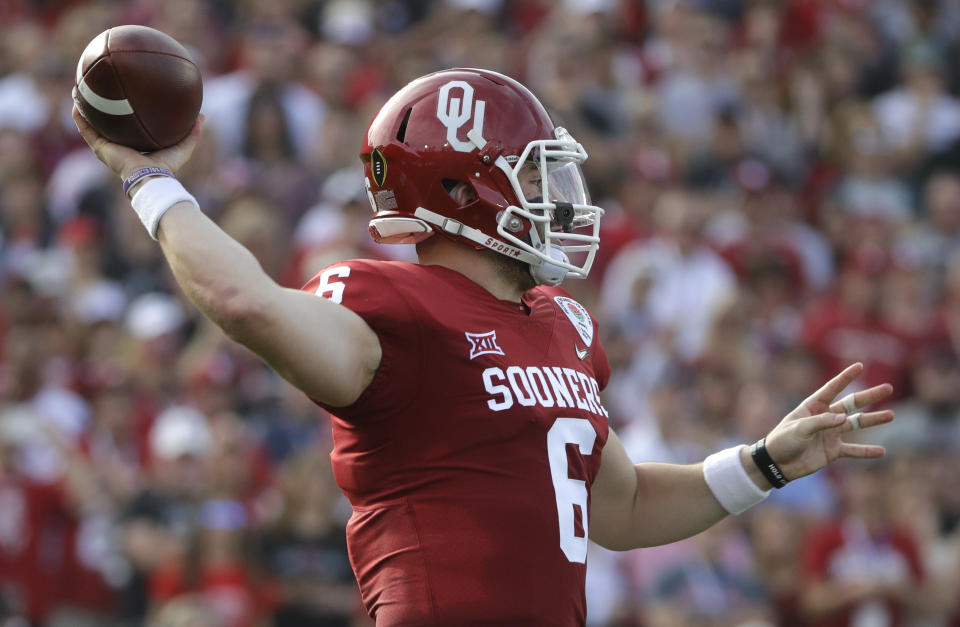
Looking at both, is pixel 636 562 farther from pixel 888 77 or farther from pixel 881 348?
pixel 888 77

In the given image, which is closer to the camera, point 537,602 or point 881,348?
point 537,602

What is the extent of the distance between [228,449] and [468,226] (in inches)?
183

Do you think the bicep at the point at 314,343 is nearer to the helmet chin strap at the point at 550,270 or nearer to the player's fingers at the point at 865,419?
the helmet chin strap at the point at 550,270

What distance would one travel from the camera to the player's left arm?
400cm

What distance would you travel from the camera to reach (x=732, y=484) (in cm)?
414

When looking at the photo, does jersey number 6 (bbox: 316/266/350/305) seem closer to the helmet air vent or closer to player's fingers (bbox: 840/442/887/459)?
the helmet air vent

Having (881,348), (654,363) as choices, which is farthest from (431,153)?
(881,348)

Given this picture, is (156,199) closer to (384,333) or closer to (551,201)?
(384,333)

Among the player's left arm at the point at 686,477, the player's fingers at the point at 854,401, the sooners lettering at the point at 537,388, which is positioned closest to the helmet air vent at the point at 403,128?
the sooners lettering at the point at 537,388

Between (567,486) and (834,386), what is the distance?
0.87 m

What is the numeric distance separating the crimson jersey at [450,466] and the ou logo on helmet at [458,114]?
0.33 m

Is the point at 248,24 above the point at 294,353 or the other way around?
above

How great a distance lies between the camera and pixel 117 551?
8.09 meters

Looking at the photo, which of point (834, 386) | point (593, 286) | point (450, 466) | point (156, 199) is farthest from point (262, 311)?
point (593, 286)
